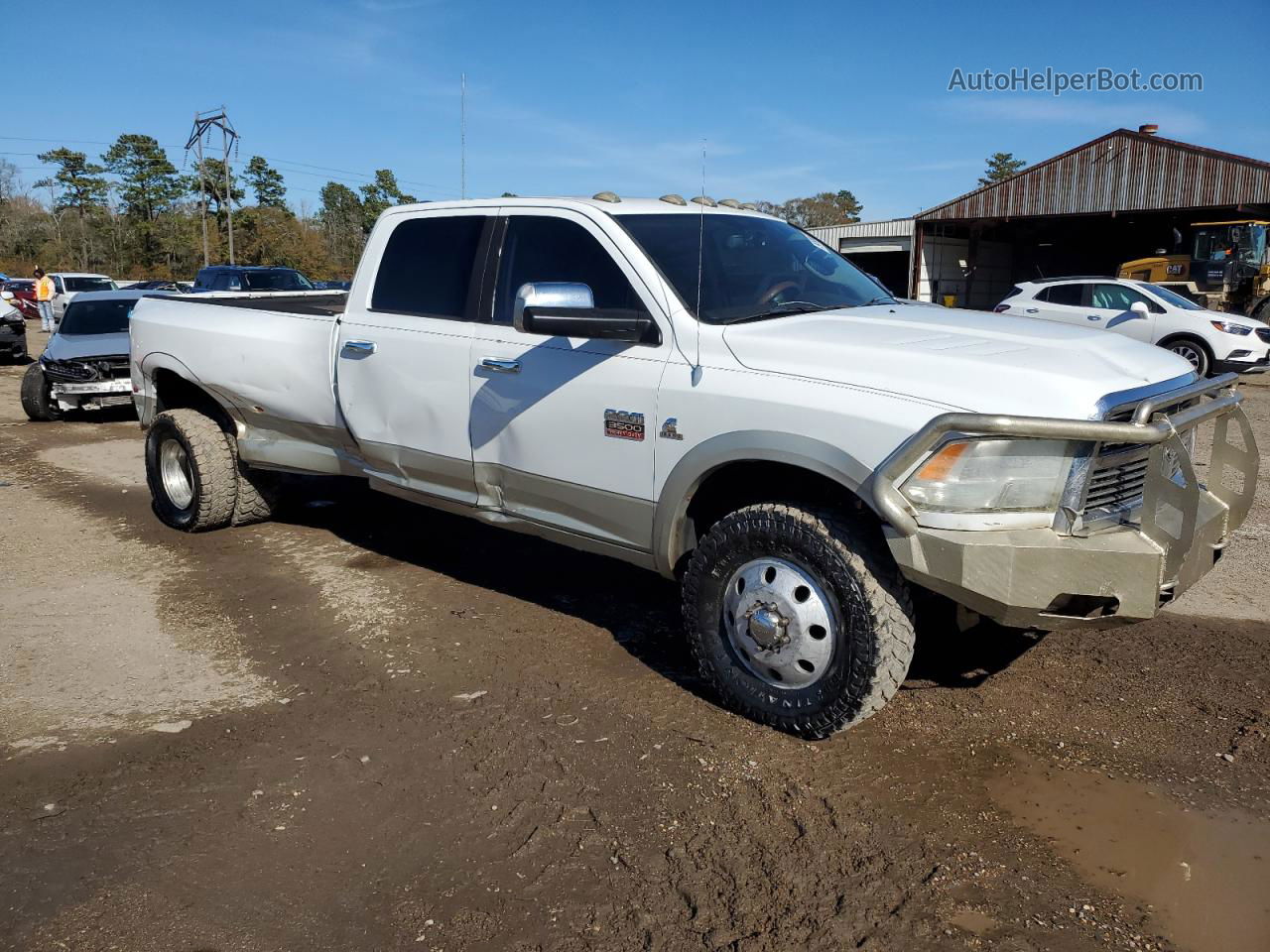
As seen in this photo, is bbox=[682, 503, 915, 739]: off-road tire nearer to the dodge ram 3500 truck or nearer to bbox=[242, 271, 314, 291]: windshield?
the dodge ram 3500 truck

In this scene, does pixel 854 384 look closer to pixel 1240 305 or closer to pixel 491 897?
pixel 491 897

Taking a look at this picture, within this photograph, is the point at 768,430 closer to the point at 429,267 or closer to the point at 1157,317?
the point at 429,267

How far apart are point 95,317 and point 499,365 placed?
36.1 feet

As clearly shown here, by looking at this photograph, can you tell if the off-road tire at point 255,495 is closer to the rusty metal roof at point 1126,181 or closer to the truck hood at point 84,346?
the truck hood at point 84,346

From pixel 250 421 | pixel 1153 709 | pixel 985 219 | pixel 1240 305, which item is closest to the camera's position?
pixel 1153 709

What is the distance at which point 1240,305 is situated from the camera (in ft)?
80.4

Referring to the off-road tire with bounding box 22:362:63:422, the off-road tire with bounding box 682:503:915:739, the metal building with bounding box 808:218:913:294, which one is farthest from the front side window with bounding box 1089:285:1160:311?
the metal building with bounding box 808:218:913:294

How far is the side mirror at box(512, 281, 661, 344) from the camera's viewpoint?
152 inches

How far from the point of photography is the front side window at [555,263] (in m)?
4.27

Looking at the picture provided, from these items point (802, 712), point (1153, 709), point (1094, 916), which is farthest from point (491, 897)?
point (1153, 709)

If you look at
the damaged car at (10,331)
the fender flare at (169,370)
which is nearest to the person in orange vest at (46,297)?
the damaged car at (10,331)

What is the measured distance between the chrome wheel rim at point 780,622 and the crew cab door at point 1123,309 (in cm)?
1384

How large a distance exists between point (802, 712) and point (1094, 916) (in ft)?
3.90

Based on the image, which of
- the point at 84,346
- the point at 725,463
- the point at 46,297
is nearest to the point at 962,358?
the point at 725,463
